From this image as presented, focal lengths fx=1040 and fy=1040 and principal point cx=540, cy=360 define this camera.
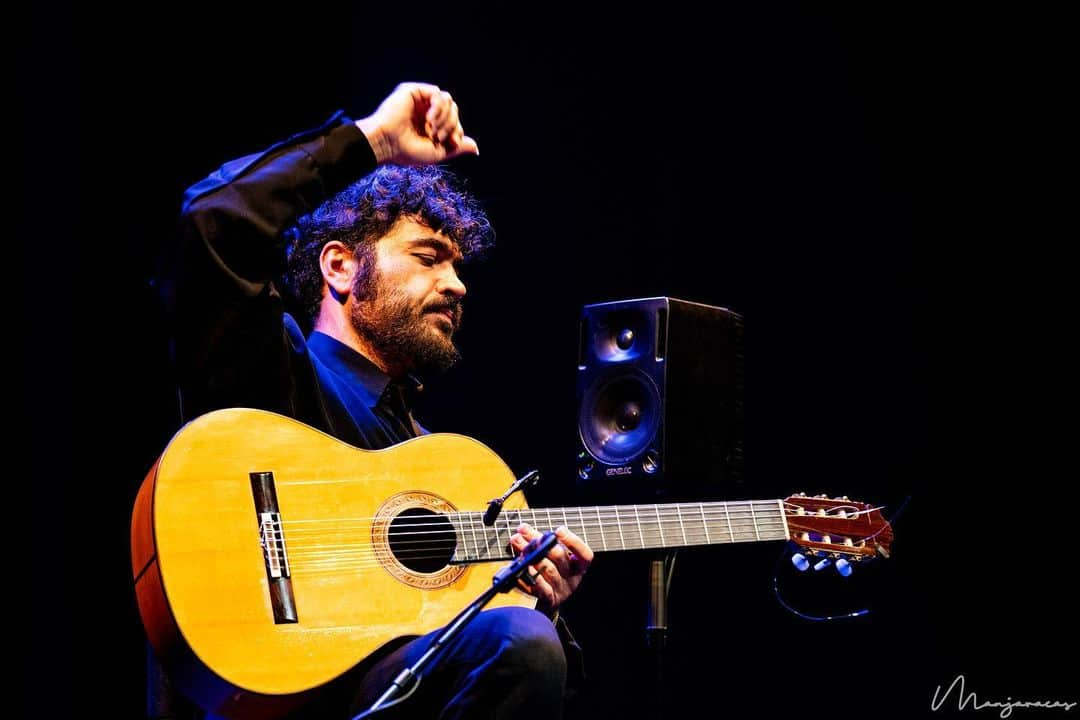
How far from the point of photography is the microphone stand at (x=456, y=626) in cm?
157

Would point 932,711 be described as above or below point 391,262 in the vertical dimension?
below

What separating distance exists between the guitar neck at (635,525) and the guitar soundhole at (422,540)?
2 cm

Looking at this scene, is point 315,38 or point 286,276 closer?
point 286,276

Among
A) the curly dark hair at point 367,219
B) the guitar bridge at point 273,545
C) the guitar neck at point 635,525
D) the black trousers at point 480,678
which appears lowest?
the black trousers at point 480,678

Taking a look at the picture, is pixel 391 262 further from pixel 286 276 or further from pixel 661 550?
pixel 661 550

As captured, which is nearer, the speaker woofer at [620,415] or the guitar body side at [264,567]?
the guitar body side at [264,567]

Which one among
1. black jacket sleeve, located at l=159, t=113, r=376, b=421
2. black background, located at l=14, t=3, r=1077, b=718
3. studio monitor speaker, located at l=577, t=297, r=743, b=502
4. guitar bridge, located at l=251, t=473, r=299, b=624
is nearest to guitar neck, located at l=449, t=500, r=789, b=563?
studio monitor speaker, located at l=577, t=297, r=743, b=502

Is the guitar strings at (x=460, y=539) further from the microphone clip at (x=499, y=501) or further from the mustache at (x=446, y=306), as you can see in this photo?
the mustache at (x=446, y=306)

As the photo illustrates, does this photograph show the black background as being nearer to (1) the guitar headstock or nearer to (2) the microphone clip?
(1) the guitar headstock

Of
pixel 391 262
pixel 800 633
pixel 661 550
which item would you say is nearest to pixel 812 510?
pixel 661 550

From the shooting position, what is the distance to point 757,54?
4.23 metres

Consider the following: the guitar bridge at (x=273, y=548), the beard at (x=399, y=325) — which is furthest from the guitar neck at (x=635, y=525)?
the beard at (x=399, y=325)

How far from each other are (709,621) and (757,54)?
7.42 ft

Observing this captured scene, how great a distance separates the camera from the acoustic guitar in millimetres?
1819
